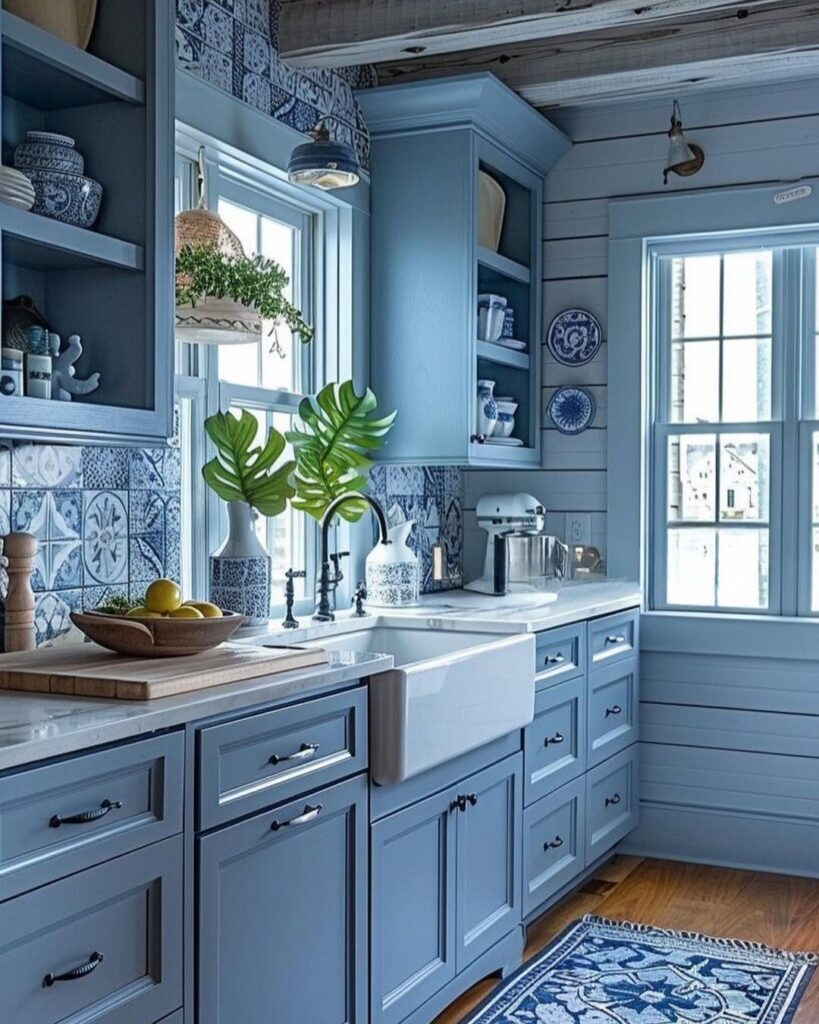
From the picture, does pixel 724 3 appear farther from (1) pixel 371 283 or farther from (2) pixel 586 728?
(2) pixel 586 728

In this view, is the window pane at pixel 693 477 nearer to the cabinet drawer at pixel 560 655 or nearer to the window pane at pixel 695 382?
the window pane at pixel 695 382

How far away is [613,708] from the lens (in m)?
4.11

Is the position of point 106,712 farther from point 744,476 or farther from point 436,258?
point 744,476

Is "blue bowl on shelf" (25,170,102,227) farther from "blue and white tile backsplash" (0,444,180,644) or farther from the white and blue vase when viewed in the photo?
the white and blue vase

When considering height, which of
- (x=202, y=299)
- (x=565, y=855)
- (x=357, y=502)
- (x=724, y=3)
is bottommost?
(x=565, y=855)

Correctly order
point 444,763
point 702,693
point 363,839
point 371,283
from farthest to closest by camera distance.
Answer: point 702,693, point 371,283, point 444,763, point 363,839

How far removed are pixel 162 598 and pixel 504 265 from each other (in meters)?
2.19

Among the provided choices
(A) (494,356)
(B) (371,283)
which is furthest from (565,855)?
(B) (371,283)

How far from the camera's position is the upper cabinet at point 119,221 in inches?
97.1

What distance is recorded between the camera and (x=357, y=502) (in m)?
3.56

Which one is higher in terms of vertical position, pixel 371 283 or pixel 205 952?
pixel 371 283

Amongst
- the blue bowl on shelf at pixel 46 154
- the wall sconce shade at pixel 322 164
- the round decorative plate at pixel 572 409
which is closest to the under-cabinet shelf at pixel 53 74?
the blue bowl on shelf at pixel 46 154

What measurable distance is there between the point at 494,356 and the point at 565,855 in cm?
161

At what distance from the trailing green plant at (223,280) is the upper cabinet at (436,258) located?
3.10 ft
